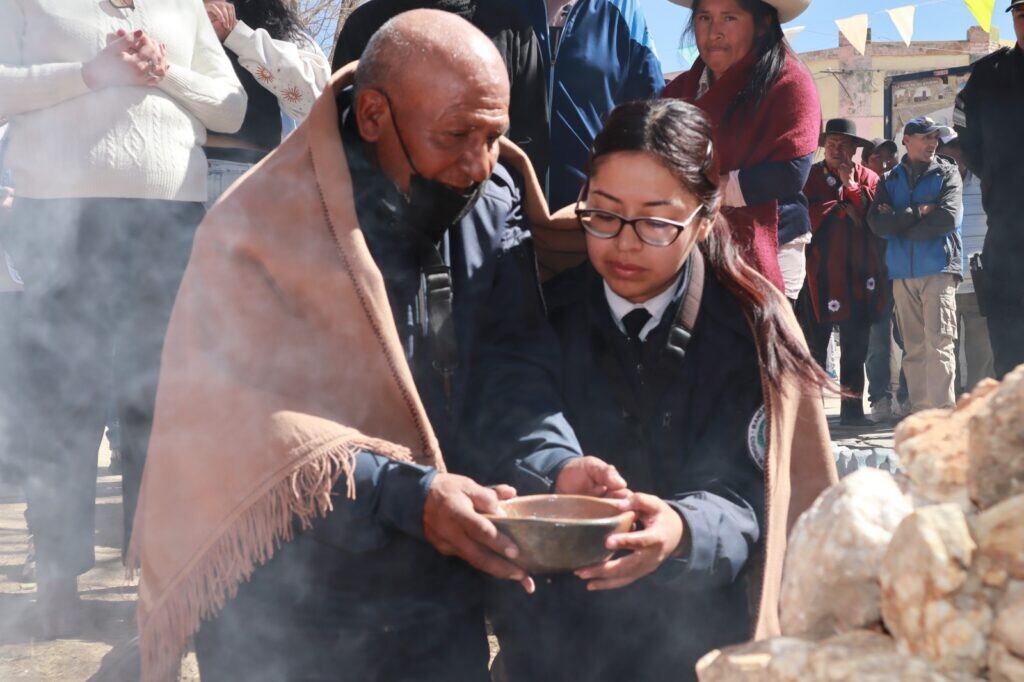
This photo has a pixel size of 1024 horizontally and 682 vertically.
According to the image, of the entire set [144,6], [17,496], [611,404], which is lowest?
[17,496]

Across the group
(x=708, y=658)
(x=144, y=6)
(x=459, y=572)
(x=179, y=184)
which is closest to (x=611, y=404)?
(x=459, y=572)

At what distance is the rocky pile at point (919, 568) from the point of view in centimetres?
106

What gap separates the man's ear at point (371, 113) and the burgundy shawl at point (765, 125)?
5.07 feet

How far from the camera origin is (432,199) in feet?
8.25

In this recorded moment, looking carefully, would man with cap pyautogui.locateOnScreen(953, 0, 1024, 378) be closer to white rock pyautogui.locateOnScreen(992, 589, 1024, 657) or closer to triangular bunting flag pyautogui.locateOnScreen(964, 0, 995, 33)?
triangular bunting flag pyautogui.locateOnScreen(964, 0, 995, 33)

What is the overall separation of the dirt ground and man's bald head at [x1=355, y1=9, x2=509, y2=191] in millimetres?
1933

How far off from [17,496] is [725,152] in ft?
13.7

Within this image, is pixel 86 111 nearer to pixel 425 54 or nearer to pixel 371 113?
pixel 371 113

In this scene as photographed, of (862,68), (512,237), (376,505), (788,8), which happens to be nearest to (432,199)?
(512,237)

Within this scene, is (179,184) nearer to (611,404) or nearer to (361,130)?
(361,130)

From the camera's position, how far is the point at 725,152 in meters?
3.80

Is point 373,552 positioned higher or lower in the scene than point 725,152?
lower

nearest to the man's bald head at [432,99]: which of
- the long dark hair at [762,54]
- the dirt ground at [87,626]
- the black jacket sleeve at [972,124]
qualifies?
the long dark hair at [762,54]

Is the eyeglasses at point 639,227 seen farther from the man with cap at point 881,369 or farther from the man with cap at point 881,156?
the man with cap at point 881,156
